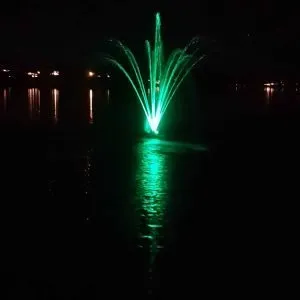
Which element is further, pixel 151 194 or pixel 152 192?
pixel 152 192

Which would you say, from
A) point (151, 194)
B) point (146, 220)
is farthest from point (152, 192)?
point (146, 220)

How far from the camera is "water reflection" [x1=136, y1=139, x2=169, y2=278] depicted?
865 cm

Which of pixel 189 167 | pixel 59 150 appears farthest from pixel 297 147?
pixel 59 150

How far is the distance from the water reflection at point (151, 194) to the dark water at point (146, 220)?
19 mm

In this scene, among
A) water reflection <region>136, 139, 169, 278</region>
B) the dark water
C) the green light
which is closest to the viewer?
the dark water

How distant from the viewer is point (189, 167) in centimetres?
1620

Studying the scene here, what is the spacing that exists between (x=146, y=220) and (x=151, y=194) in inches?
94.7

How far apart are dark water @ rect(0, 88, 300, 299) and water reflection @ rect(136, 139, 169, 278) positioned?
0.7 inches

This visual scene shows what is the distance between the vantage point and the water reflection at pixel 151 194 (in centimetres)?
865

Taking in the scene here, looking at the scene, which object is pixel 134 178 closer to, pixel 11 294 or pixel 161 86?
pixel 11 294

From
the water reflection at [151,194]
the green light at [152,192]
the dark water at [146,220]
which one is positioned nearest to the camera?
the dark water at [146,220]

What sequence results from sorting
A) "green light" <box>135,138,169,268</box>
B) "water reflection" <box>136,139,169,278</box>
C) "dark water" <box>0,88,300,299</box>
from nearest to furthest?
"dark water" <box>0,88,300,299</box>, "water reflection" <box>136,139,169,278</box>, "green light" <box>135,138,169,268</box>

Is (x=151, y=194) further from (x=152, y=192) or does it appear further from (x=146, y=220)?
(x=146, y=220)

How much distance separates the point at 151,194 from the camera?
12.3 meters
